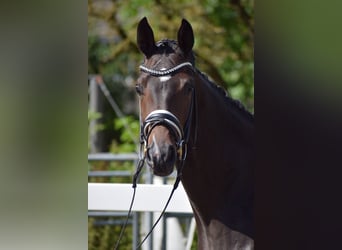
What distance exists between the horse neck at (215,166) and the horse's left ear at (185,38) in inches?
5.2

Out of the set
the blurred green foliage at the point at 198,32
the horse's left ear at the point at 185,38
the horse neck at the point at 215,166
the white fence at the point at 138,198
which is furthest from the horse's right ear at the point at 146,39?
the blurred green foliage at the point at 198,32

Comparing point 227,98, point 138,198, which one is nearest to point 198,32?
point 138,198

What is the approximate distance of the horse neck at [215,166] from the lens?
10.5 ft

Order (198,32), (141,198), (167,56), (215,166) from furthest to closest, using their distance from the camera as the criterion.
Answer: (198,32), (141,198), (215,166), (167,56)

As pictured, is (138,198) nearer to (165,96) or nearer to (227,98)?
(227,98)

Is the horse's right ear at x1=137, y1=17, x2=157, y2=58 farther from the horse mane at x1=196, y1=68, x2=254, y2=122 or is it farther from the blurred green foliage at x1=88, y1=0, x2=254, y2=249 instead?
the blurred green foliage at x1=88, y1=0, x2=254, y2=249

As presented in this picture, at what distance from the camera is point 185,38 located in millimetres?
3123

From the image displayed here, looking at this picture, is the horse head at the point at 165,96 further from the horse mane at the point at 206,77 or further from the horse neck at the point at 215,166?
the horse neck at the point at 215,166

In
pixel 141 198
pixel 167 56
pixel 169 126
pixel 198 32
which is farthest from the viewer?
pixel 198 32

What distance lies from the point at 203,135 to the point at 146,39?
43 cm

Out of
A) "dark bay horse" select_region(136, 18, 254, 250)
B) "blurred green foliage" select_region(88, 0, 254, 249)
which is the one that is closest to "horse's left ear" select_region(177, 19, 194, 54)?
"dark bay horse" select_region(136, 18, 254, 250)
